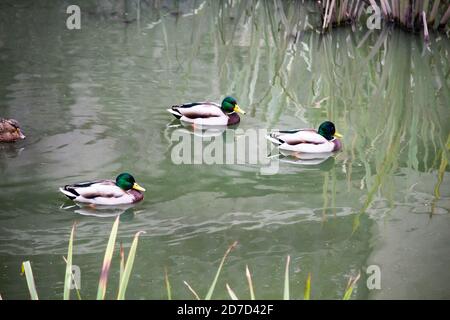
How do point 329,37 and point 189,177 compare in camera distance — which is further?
point 329,37

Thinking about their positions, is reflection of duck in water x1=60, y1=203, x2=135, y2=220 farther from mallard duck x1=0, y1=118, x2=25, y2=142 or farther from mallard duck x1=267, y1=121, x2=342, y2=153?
mallard duck x1=267, y1=121, x2=342, y2=153

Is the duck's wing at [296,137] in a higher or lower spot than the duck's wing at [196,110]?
lower

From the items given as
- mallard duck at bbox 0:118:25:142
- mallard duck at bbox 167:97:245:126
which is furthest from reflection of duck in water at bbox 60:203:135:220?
mallard duck at bbox 167:97:245:126

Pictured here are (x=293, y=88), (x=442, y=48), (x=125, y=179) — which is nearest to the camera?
(x=125, y=179)

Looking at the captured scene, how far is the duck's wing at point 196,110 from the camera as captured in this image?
8547 mm

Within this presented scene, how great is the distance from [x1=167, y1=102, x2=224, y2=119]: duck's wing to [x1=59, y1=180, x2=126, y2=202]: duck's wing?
220 cm

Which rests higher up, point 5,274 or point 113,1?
point 113,1

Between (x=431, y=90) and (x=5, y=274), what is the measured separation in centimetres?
628

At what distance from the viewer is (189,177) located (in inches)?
281

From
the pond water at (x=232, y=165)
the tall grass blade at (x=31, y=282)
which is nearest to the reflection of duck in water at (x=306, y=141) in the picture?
the pond water at (x=232, y=165)

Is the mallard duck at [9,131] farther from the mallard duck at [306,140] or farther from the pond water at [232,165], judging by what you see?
the mallard duck at [306,140]
